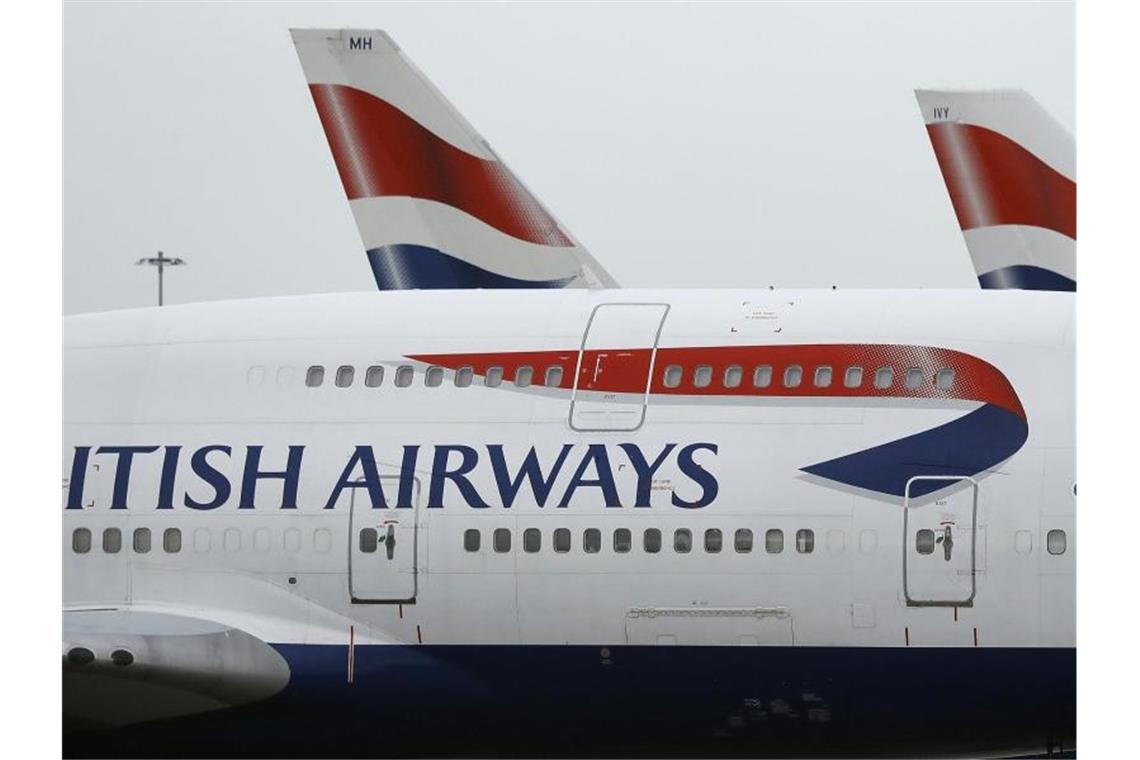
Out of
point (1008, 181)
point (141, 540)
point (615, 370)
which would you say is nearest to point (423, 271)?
point (615, 370)

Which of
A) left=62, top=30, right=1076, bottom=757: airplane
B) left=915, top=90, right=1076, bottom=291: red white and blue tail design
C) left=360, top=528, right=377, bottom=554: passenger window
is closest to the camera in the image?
left=62, top=30, right=1076, bottom=757: airplane

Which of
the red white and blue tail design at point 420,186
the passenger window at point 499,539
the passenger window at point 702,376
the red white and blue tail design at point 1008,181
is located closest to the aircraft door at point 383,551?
the passenger window at point 499,539

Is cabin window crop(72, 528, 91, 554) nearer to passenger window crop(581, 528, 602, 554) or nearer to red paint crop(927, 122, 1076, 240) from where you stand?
passenger window crop(581, 528, 602, 554)

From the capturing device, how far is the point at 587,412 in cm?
1830

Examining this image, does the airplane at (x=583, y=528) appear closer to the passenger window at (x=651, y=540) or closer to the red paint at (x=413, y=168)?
the passenger window at (x=651, y=540)

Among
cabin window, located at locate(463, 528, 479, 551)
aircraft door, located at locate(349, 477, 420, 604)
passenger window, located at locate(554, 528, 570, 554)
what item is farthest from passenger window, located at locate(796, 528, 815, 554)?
aircraft door, located at locate(349, 477, 420, 604)

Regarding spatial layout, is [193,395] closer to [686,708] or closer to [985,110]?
[686,708]

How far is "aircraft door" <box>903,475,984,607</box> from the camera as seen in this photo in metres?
17.5

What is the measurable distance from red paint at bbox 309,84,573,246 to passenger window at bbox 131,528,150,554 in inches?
277

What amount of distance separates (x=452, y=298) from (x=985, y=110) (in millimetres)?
13977

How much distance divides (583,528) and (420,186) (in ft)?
28.5

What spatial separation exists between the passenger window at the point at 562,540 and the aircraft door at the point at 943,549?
3067 mm
